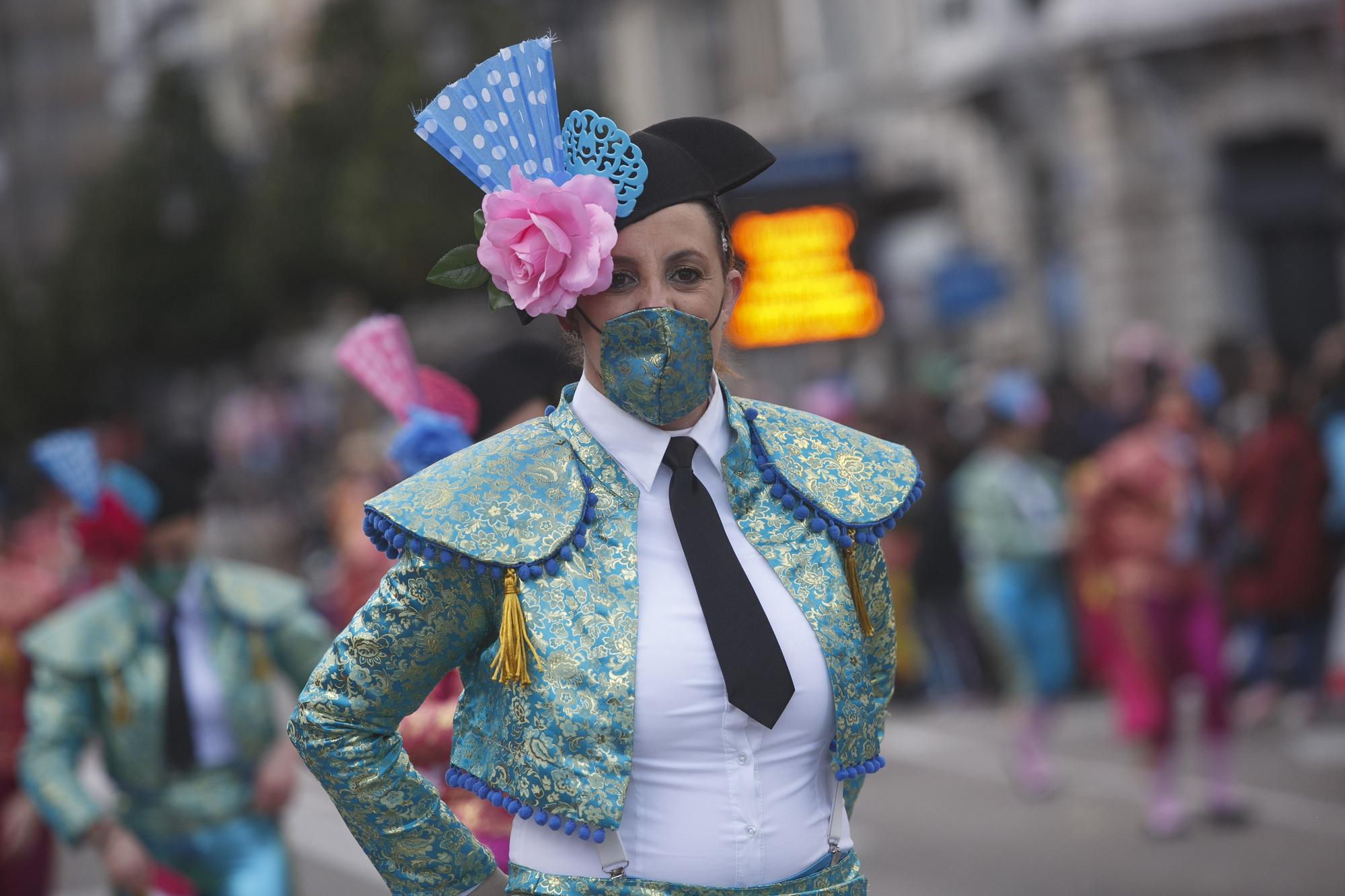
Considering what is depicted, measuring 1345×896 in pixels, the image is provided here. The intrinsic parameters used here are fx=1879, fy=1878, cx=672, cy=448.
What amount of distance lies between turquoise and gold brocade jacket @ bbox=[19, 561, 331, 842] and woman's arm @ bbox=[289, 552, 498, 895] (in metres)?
2.73

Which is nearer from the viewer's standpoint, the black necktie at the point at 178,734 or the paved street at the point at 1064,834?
the black necktie at the point at 178,734

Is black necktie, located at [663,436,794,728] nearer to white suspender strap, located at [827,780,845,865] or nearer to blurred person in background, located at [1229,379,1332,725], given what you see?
white suspender strap, located at [827,780,845,865]

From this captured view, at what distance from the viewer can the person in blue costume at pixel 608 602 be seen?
255cm

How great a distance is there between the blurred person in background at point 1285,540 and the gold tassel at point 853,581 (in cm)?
822

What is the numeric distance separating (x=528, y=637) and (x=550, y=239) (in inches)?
21.4

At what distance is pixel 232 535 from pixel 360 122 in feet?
22.7

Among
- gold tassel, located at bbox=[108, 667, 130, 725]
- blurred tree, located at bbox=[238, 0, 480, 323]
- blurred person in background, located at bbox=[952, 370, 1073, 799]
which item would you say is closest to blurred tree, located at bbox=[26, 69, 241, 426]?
blurred tree, located at bbox=[238, 0, 480, 323]

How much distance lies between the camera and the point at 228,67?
6550 cm

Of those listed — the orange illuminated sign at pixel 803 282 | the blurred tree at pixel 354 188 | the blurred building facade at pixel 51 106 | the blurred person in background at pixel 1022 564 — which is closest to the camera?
the blurred person in background at pixel 1022 564

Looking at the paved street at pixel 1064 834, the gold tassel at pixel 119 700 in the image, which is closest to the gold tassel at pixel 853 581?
the gold tassel at pixel 119 700

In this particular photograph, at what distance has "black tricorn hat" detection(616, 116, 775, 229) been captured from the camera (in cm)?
265

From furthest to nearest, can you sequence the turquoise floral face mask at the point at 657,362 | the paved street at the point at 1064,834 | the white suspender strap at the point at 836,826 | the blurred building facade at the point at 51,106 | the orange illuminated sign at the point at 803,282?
1. the blurred building facade at the point at 51,106
2. the orange illuminated sign at the point at 803,282
3. the paved street at the point at 1064,834
4. the white suspender strap at the point at 836,826
5. the turquoise floral face mask at the point at 657,362

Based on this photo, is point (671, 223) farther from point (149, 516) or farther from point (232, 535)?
point (232, 535)

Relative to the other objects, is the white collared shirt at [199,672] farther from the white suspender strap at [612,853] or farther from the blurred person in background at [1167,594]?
the blurred person in background at [1167,594]
